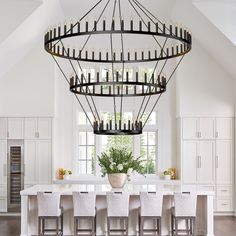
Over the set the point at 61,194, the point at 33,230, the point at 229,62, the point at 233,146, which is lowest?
the point at 33,230

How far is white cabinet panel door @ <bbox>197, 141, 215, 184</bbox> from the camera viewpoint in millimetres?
10766

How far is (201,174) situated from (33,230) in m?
4.30

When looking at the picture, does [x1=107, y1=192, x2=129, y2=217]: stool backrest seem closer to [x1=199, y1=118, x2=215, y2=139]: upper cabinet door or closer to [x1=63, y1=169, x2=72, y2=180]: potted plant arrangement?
[x1=63, y1=169, x2=72, y2=180]: potted plant arrangement

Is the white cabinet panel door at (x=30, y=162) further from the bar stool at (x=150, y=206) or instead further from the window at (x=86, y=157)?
the bar stool at (x=150, y=206)

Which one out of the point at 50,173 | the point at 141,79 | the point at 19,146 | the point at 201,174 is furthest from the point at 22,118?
the point at 201,174

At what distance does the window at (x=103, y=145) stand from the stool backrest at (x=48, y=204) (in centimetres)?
378

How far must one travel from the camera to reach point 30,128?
35.2 feet

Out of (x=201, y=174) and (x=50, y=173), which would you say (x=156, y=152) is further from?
(x=50, y=173)

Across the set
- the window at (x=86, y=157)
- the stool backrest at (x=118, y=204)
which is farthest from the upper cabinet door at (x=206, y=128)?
the stool backrest at (x=118, y=204)

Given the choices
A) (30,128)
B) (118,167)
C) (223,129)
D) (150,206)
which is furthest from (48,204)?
(223,129)

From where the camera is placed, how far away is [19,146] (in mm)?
10750

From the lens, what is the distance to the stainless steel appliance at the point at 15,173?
10.7m

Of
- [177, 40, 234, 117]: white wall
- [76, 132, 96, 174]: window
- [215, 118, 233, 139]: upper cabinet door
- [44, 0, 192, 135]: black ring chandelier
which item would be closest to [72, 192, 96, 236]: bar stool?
[44, 0, 192, 135]: black ring chandelier

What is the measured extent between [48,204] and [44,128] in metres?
3.47
